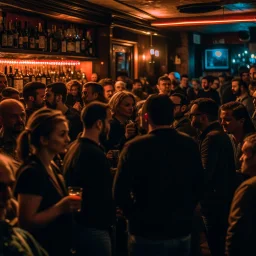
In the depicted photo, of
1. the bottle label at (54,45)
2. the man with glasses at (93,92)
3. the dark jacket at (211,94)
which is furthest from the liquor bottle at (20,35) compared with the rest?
the dark jacket at (211,94)

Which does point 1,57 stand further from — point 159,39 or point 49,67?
point 159,39

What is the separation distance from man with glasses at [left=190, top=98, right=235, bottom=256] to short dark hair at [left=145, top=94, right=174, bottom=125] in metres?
0.98

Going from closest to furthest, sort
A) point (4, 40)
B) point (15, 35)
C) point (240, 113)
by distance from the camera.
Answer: point (240, 113), point (4, 40), point (15, 35)

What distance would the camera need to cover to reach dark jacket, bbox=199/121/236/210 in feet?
11.9

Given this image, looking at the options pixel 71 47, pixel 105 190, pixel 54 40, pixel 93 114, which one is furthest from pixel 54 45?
pixel 105 190

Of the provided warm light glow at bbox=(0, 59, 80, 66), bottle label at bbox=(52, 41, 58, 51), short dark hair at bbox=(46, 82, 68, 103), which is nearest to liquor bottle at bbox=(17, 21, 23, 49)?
warm light glow at bbox=(0, 59, 80, 66)

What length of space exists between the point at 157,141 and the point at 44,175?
65cm

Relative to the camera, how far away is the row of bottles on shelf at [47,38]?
677 cm

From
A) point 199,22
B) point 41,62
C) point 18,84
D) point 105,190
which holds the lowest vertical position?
point 105,190

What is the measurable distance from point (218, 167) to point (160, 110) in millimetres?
1108

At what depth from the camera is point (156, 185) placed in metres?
2.62

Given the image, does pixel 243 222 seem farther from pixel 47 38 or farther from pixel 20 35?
pixel 47 38

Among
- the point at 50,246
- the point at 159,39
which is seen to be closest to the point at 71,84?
the point at 50,246

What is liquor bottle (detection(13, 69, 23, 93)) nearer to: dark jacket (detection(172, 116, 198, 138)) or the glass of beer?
dark jacket (detection(172, 116, 198, 138))
